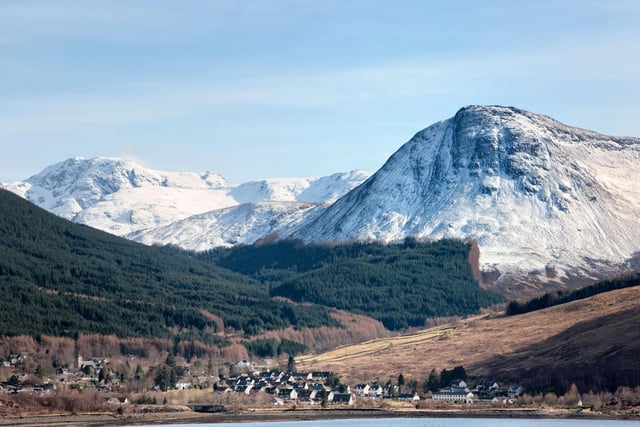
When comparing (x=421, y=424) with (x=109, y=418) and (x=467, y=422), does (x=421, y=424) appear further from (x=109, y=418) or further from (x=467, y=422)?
(x=109, y=418)

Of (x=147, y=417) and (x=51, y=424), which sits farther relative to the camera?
(x=147, y=417)

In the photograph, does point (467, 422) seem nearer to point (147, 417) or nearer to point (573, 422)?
point (573, 422)

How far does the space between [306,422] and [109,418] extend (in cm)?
2752

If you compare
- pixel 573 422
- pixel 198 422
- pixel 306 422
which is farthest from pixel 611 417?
pixel 198 422

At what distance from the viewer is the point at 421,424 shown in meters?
189

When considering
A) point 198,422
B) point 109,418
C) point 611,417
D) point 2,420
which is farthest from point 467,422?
point 2,420

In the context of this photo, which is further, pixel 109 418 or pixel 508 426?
pixel 109 418

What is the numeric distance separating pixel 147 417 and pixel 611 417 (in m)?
64.0

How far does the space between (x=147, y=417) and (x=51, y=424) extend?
17291 millimetres

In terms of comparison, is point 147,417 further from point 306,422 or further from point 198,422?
point 306,422

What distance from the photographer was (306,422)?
200 m

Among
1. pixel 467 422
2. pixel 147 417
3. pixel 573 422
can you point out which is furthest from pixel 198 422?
pixel 573 422

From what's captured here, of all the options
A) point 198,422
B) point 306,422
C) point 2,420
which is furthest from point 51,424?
point 306,422

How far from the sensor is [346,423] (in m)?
194
